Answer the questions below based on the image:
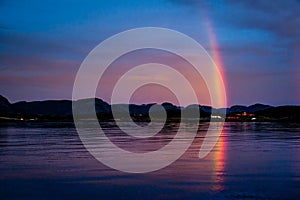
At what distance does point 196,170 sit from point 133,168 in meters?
3.31

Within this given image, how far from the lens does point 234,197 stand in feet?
49.0

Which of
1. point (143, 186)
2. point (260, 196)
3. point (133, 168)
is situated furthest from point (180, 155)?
point (260, 196)

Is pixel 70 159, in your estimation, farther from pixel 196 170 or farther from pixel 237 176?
pixel 237 176

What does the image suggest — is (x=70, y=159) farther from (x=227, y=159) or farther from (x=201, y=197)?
(x=201, y=197)

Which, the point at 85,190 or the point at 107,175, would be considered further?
the point at 107,175

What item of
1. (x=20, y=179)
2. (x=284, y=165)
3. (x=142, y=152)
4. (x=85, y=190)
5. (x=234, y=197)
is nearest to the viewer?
(x=234, y=197)

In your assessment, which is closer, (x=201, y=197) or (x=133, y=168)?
(x=201, y=197)

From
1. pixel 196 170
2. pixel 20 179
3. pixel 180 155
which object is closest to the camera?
pixel 20 179

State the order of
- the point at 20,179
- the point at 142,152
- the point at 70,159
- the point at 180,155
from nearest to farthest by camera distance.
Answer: the point at 20,179
the point at 70,159
the point at 180,155
the point at 142,152

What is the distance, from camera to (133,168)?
22672 millimetres

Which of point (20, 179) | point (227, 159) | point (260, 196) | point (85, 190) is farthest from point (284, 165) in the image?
point (20, 179)

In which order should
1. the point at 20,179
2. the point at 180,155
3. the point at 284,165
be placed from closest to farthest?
the point at 20,179 → the point at 284,165 → the point at 180,155

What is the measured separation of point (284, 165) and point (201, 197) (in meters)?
10.3

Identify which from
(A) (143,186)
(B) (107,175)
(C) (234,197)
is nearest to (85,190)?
(A) (143,186)
